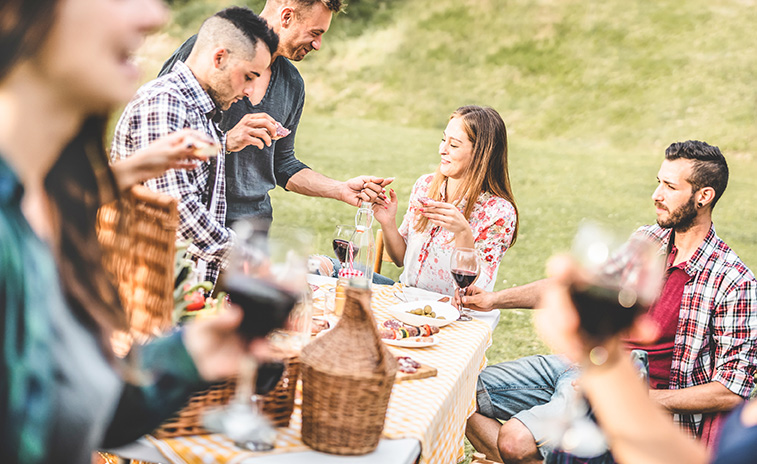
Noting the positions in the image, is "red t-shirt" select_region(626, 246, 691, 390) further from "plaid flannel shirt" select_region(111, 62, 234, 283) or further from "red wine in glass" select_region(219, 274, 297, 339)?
"red wine in glass" select_region(219, 274, 297, 339)

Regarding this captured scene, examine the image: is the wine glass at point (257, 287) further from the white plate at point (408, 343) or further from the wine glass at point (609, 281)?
the white plate at point (408, 343)

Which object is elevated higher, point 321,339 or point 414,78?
point 414,78

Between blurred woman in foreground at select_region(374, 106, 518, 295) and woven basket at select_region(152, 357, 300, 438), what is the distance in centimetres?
178

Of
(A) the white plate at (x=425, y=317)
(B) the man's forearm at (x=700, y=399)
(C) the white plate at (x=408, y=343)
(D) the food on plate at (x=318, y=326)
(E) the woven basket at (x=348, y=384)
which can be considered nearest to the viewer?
(E) the woven basket at (x=348, y=384)

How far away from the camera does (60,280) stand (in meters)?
1.01

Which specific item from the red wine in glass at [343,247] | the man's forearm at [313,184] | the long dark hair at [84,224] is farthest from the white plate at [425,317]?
the long dark hair at [84,224]

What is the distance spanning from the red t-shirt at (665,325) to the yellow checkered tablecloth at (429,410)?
2.68ft

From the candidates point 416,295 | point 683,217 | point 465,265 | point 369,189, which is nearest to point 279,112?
point 369,189

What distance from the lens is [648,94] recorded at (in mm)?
17219

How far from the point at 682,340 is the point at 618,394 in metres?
1.88

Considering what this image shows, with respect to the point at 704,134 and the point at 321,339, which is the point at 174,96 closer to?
the point at 321,339

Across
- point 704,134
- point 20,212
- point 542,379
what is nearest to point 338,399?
point 20,212

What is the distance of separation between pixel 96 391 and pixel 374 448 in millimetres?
743

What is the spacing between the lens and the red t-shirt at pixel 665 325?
2768mm
